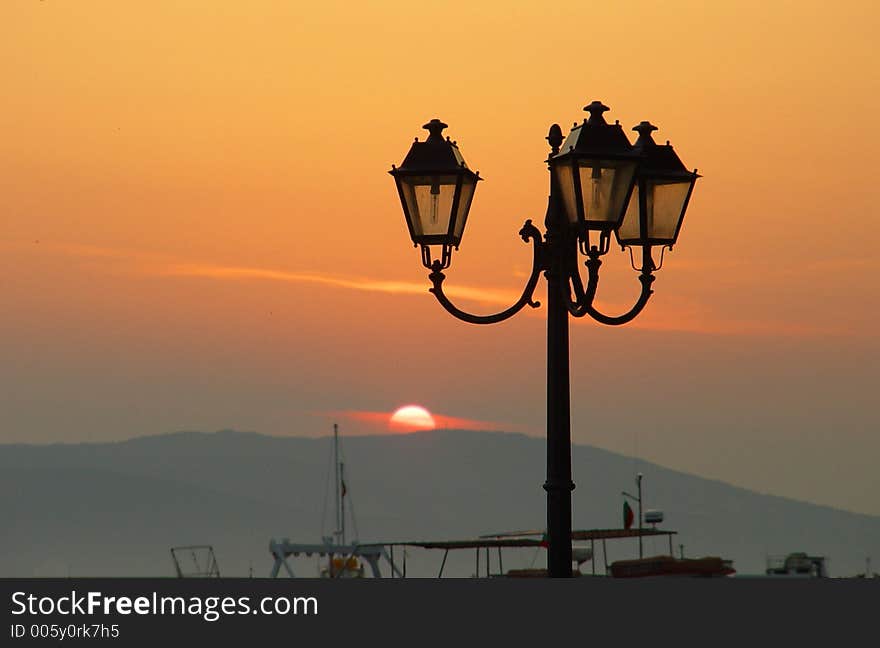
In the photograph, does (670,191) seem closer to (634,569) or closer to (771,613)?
(771,613)

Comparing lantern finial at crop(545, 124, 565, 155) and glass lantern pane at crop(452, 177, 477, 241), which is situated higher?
lantern finial at crop(545, 124, 565, 155)

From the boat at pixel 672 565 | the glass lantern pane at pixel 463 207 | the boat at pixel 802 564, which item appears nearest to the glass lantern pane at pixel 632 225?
the glass lantern pane at pixel 463 207

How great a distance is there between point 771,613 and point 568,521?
5.83 ft

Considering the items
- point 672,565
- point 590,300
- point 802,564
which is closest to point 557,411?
point 590,300

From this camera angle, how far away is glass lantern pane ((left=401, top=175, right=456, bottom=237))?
16.1 m

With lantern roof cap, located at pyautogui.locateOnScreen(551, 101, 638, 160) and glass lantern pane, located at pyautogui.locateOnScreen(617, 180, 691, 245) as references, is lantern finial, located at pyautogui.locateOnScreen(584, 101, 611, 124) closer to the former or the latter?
lantern roof cap, located at pyautogui.locateOnScreen(551, 101, 638, 160)

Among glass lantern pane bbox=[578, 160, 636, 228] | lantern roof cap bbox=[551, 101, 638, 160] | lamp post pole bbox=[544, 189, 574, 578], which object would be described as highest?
lantern roof cap bbox=[551, 101, 638, 160]

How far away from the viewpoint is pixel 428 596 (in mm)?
15781

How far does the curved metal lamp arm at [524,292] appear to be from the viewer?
15883mm

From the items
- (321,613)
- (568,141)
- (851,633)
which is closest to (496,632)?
(321,613)

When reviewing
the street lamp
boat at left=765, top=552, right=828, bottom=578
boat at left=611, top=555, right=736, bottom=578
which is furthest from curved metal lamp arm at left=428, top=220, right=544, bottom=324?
boat at left=765, top=552, right=828, bottom=578

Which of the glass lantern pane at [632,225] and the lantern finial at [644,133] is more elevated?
the lantern finial at [644,133]

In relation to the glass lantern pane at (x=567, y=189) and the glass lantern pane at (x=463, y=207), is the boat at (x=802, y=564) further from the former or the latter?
the glass lantern pane at (x=567, y=189)

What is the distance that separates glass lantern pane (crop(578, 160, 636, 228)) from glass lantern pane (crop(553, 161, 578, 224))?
9cm
